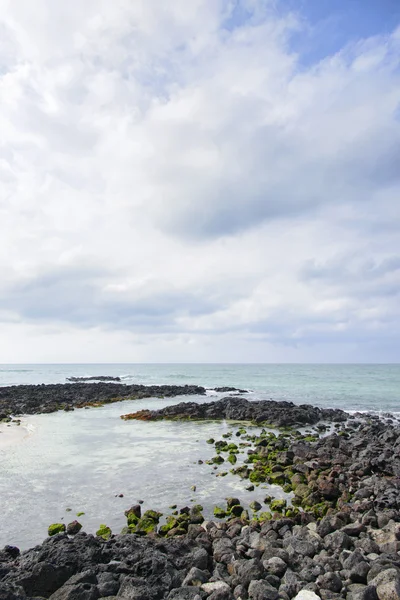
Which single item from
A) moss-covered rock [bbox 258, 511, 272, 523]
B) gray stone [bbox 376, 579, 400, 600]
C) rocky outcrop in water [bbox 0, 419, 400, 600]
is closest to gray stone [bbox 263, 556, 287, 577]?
rocky outcrop in water [bbox 0, 419, 400, 600]

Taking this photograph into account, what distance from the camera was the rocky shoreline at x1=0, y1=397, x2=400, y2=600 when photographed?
6.77 meters

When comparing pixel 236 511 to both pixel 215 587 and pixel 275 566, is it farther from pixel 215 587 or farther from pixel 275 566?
pixel 215 587

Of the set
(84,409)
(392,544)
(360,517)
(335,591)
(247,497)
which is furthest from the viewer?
(84,409)

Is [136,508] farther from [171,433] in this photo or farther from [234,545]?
[171,433]

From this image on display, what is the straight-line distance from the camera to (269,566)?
7.70 meters

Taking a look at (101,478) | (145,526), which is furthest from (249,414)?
(145,526)

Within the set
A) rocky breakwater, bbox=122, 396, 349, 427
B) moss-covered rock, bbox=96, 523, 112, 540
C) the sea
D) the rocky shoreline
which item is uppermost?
the rocky shoreline

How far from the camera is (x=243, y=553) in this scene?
8.41 m

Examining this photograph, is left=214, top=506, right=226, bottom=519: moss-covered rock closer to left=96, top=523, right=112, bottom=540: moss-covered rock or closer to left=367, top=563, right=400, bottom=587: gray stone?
left=96, top=523, right=112, bottom=540: moss-covered rock

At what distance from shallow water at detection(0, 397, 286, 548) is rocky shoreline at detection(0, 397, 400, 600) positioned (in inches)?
36.0

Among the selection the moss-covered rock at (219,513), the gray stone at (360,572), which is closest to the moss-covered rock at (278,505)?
the moss-covered rock at (219,513)

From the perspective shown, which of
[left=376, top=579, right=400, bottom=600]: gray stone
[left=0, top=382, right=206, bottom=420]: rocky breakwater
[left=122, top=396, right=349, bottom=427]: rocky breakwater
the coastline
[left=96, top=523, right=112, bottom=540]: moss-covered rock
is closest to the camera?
[left=376, top=579, right=400, bottom=600]: gray stone

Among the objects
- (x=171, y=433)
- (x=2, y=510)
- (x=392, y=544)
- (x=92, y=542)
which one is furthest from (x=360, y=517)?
(x=171, y=433)

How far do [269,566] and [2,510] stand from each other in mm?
8013
